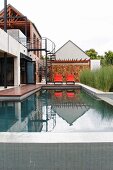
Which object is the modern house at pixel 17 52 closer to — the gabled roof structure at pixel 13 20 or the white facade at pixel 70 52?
the gabled roof structure at pixel 13 20

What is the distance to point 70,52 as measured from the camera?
4544 cm

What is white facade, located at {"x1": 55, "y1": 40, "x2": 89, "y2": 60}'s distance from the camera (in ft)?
148

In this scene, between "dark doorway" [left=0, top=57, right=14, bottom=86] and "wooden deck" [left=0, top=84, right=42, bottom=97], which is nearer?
"wooden deck" [left=0, top=84, right=42, bottom=97]

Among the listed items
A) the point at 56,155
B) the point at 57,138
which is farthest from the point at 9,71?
the point at 56,155

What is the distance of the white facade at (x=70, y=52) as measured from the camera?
1778 inches

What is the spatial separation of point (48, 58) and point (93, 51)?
1753 inches

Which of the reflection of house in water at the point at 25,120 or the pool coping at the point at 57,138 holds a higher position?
the pool coping at the point at 57,138

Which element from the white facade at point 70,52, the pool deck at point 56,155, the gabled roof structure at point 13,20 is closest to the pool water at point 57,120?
the pool deck at point 56,155

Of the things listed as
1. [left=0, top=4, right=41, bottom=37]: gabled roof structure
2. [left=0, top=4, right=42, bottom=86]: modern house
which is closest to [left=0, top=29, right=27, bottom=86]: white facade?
[left=0, top=4, right=42, bottom=86]: modern house

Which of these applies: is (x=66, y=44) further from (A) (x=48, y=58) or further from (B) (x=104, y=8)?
(B) (x=104, y=8)

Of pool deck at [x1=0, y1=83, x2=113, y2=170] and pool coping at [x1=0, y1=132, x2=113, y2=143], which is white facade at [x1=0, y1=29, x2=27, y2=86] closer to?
pool coping at [x1=0, y1=132, x2=113, y2=143]

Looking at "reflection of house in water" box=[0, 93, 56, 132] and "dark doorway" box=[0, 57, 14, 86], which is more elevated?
"dark doorway" box=[0, 57, 14, 86]

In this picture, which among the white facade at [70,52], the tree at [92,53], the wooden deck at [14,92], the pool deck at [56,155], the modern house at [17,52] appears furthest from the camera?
the tree at [92,53]

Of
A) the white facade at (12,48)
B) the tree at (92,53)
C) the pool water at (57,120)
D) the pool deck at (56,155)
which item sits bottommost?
the pool water at (57,120)
